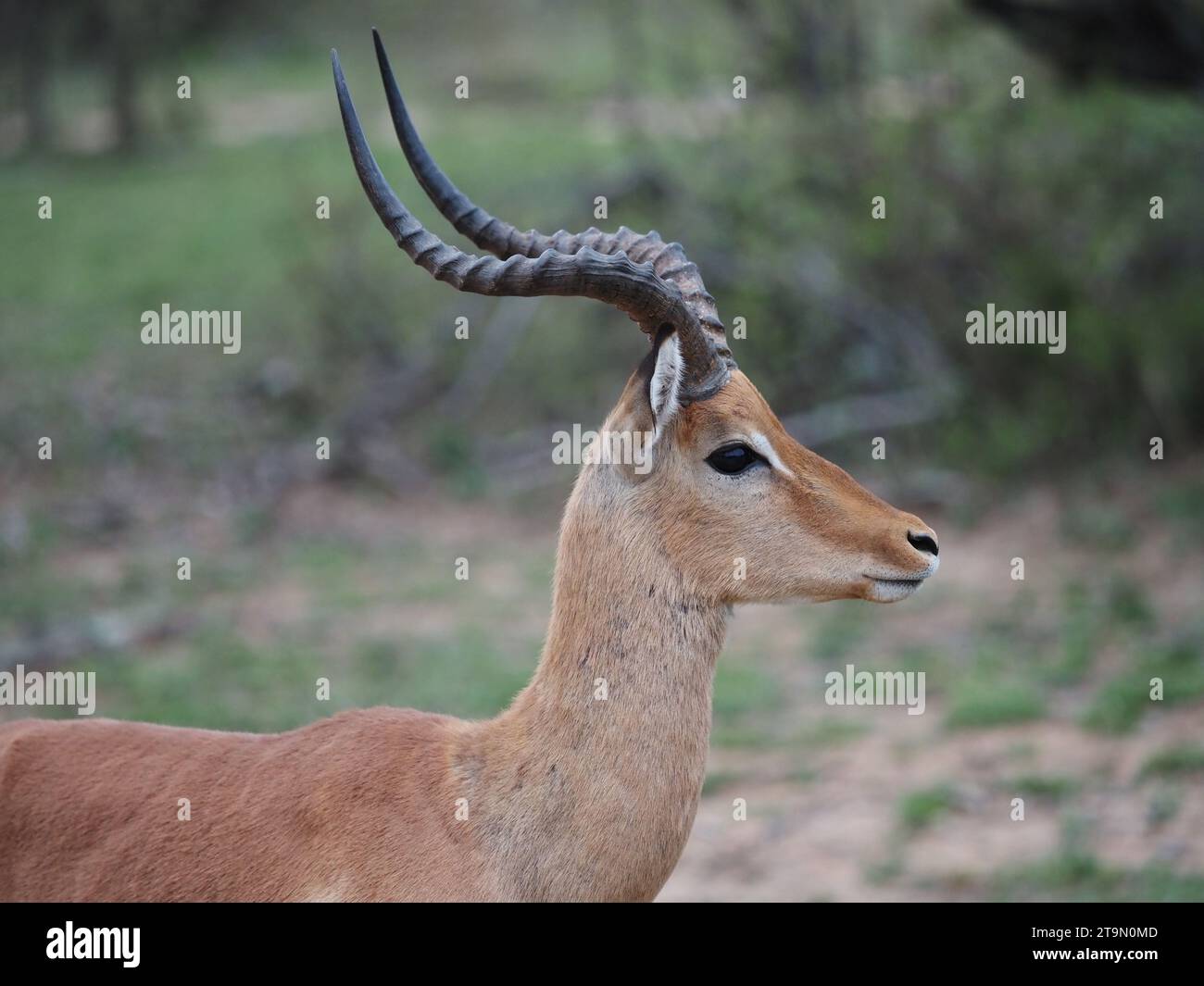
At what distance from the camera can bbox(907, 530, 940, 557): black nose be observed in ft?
14.5

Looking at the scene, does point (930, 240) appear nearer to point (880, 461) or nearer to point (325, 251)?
point (880, 461)

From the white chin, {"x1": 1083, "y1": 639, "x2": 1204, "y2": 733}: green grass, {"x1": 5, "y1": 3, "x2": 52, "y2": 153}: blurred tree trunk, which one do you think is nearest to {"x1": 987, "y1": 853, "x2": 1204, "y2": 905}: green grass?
{"x1": 1083, "y1": 639, "x2": 1204, "y2": 733}: green grass

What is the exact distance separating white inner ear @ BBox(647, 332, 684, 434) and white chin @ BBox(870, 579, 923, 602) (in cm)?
81

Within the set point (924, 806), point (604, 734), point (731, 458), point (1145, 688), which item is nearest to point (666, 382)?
point (731, 458)

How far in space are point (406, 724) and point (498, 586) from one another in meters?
7.12

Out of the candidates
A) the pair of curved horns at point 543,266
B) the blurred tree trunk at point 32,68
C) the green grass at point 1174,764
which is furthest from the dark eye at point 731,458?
the blurred tree trunk at point 32,68

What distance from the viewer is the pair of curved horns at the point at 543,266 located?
13.7 ft

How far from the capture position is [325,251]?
15.9 metres

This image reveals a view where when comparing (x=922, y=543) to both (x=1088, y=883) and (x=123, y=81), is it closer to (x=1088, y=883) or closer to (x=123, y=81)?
(x=1088, y=883)

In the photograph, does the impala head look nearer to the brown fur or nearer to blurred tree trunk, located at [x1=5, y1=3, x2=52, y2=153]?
the brown fur

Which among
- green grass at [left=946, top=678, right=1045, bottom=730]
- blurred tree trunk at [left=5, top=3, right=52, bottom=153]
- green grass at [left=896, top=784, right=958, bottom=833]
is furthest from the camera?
blurred tree trunk at [left=5, top=3, right=52, bottom=153]

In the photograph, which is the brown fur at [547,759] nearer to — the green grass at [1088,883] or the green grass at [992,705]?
the green grass at [1088,883]

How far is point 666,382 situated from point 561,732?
42.7 inches
